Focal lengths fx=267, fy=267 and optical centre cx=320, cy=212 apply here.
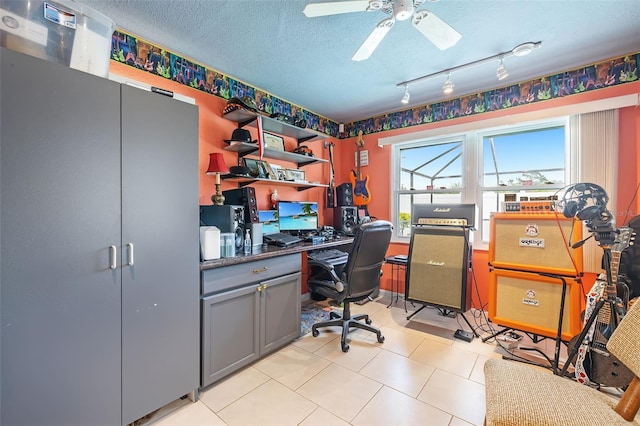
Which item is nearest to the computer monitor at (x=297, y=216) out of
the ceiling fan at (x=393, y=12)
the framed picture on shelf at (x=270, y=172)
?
the framed picture on shelf at (x=270, y=172)

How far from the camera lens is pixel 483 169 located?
3.20m

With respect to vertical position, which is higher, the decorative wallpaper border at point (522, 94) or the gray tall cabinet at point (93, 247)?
the decorative wallpaper border at point (522, 94)

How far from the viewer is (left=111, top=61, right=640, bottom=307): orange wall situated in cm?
232

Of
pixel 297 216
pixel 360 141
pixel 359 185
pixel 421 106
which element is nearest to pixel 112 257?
pixel 297 216

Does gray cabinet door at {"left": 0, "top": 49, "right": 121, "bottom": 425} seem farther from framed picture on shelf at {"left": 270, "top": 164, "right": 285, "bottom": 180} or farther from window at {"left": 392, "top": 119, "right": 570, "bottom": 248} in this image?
window at {"left": 392, "top": 119, "right": 570, "bottom": 248}

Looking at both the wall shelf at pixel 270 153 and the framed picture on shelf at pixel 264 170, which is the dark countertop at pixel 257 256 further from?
the wall shelf at pixel 270 153

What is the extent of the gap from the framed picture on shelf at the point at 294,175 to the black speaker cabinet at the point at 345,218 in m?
0.69

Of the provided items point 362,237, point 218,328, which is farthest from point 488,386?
point 218,328

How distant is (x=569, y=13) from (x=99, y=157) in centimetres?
307

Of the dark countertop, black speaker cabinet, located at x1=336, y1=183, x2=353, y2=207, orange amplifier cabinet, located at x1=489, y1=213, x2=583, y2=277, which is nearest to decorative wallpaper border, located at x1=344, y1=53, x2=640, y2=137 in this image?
black speaker cabinet, located at x1=336, y1=183, x2=353, y2=207

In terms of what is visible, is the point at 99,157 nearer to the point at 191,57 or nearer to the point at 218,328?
the point at 218,328

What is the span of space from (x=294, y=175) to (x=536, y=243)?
8.03 feet

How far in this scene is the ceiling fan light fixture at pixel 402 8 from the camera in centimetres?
138

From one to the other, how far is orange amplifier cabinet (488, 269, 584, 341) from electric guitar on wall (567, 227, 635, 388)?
0.27 m
